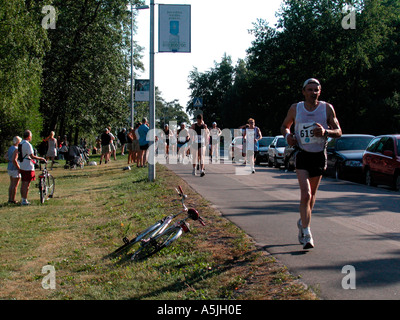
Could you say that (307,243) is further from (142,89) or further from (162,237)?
(142,89)

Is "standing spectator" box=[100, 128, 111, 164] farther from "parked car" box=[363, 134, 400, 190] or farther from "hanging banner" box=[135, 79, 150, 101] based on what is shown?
"parked car" box=[363, 134, 400, 190]

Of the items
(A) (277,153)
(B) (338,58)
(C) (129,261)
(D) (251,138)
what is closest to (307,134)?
(C) (129,261)

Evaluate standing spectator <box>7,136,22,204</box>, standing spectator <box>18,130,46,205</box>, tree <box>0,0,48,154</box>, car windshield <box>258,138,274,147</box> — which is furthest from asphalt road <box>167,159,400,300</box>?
car windshield <box>258,138,274,147</box>

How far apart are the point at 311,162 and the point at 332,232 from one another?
6.03 feet

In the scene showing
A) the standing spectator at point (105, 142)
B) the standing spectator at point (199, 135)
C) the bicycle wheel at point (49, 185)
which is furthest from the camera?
the standing spectator at point (105, 142)

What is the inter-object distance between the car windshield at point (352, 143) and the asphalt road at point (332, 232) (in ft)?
15.8

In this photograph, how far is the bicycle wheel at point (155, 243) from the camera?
7004mm

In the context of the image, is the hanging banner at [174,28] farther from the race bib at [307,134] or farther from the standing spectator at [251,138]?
the race bib at [307,134]

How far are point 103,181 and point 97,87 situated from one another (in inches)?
652

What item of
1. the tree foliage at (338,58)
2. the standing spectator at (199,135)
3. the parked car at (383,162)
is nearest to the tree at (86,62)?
the tree foliage at (338,58)

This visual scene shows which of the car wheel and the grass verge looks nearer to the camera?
the grass verge

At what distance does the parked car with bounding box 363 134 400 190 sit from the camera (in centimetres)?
1484
